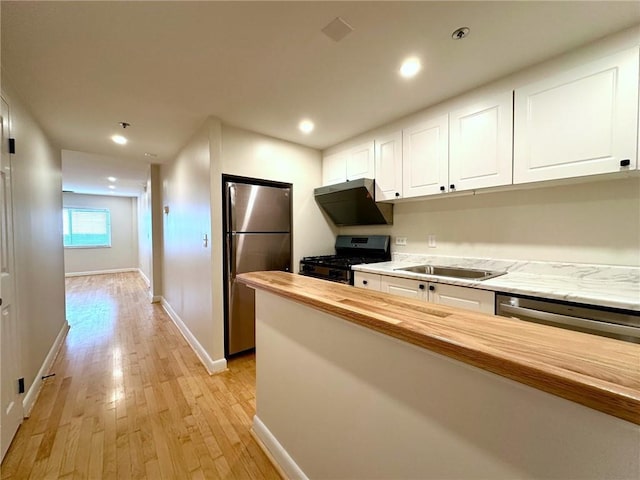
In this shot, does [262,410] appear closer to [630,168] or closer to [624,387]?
[624,387]

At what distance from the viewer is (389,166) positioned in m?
2.69

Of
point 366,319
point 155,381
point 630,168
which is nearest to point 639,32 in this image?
point 630,168

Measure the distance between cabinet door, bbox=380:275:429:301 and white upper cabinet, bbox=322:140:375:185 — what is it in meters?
1.20

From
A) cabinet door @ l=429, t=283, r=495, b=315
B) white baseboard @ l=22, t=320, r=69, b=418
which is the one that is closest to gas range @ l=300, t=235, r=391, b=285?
cabinet door @ l=429, t=283, r=495, b=315

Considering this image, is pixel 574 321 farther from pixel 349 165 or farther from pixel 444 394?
pixel 349 165

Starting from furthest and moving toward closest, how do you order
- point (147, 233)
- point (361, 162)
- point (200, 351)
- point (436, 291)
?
1. point (147, 233)
2. point (361, 162)
3. point (200, 351)
4. point (436, 291)

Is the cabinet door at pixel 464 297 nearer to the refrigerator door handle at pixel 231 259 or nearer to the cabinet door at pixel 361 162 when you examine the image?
the cabinet door at pixel 361 162

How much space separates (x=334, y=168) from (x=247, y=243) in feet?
4.71

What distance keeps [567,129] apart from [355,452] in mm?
2188

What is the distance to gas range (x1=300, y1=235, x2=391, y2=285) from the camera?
272cm

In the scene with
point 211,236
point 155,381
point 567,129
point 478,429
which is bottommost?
point 155,381

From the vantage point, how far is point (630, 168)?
57.2 inches

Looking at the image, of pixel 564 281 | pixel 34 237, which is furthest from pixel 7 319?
pixel 564 281

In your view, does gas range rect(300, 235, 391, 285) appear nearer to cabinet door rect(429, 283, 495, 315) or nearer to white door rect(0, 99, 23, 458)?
cabinet door rect(429, 283, 495, 315)
